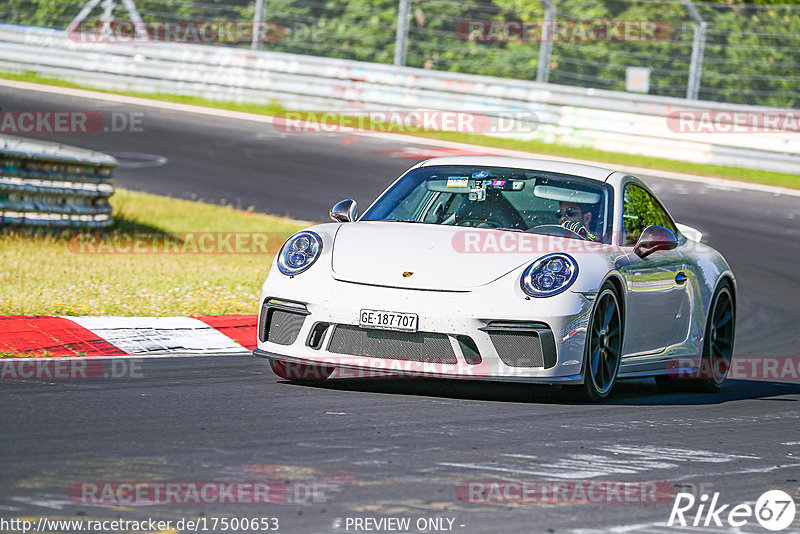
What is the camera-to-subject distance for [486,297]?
6633mm

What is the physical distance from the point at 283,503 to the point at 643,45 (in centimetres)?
2196

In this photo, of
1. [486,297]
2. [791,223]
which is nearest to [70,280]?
[486,297]

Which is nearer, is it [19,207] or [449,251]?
[449,251]

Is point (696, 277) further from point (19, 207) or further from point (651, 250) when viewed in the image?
point (19, 207)

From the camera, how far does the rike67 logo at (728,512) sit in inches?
179

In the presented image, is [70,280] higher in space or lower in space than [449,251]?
lower

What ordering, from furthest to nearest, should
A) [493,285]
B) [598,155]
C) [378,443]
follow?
[598,155], [493,285], [378,443]

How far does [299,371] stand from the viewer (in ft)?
23.5

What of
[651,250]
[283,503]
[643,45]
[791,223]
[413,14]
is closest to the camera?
[283,503]

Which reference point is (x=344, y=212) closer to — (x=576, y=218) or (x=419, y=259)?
(x=419, y=259)

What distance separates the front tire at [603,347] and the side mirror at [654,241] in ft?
1.47

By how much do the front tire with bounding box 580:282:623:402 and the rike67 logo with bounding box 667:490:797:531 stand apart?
194 centimetres

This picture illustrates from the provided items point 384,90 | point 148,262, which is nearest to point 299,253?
point 148,262

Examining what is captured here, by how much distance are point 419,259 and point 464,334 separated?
0.52m
